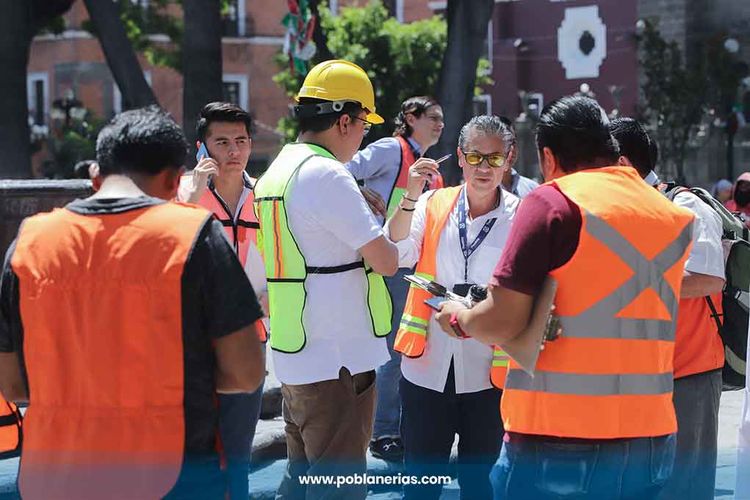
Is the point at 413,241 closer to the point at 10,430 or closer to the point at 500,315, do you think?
the point at 500,315

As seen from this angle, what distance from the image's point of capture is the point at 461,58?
14227mm

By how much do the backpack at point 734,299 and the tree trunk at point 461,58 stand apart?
893 centimetres

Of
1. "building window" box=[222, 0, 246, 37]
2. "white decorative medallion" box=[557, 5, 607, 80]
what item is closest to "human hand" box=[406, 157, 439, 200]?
"white decorative medallion" box=[557, 5, 607, 80]

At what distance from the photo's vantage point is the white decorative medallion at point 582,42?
133 feet

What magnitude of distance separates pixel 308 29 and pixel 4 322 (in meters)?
14.2

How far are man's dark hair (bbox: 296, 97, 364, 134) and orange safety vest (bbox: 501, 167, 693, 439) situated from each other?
4.50 feet

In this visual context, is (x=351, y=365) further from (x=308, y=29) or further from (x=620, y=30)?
(x=620, y=30)

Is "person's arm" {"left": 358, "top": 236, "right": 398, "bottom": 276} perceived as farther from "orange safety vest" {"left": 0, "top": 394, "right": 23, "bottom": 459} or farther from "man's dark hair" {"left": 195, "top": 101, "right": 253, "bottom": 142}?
"orange safety vest" {"left": 0, "top": 394, "right": 23, "bottom": 459}

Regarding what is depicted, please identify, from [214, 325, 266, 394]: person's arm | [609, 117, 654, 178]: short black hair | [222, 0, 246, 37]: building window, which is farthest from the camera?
[222, 0, 246, 37]: building window

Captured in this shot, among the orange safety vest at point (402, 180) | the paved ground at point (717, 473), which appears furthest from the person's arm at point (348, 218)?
the orange safety vest at point (402, 180)

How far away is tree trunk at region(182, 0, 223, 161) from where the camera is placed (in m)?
14.3

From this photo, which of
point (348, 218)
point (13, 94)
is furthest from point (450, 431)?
point (13, 94)

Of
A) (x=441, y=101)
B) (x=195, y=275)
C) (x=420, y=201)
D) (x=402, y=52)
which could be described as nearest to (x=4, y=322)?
(x=195, y=275)

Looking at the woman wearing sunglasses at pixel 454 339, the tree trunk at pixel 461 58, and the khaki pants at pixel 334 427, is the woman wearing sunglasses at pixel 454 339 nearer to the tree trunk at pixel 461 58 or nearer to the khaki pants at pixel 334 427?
the khaki pants at pixel 334 427
